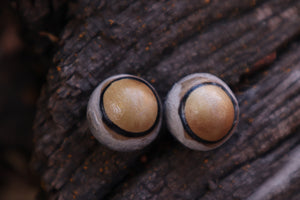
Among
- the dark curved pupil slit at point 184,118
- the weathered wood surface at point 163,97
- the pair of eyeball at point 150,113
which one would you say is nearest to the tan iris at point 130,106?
the pair of eyeball at point 150,113

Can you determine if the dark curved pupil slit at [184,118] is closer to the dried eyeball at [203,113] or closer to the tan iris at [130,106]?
the dried eyeball at [203,113]

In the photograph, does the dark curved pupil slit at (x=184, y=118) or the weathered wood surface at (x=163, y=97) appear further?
the weathered wood surface at (x=163, y=97)

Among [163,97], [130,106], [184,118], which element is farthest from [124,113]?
[163,97]

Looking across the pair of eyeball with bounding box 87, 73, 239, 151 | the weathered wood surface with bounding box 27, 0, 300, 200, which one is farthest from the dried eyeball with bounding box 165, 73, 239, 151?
the weathered wood surface with bounding box 27, 0, 300, 200

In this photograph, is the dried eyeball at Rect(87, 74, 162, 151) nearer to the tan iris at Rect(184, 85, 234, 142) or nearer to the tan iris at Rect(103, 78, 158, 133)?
the tan iris at Rect(103, 78, 158, 133)

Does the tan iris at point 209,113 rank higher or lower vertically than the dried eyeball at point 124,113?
lower

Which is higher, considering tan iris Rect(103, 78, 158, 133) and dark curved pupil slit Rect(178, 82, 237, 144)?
tan iris Rect(103, 78, 158, 133)

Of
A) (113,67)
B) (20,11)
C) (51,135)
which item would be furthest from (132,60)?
(20,11)

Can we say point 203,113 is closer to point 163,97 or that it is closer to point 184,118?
point 184,118
